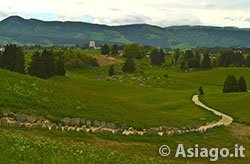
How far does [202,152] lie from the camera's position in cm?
2648

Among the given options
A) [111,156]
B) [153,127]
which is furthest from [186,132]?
[111,156]

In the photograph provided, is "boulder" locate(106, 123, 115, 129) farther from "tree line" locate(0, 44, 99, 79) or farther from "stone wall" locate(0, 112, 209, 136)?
"tree line" locate(0, 44, 99, 79)

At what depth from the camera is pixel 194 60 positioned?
604 feet

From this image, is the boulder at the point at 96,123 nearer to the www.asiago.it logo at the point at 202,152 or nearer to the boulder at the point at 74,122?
the boulder at the point at 74,122

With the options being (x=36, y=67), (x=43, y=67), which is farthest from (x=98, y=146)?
(x=43, y=67)

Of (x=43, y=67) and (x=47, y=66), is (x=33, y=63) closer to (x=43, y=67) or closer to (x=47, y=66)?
(x=43, y=67)

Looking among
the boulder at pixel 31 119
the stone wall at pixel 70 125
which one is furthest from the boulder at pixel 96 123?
the boulder at pixel 31 119

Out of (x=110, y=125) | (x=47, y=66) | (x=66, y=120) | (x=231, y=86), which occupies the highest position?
(x=66, y=120)

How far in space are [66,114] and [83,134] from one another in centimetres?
606

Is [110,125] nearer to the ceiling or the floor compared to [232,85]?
nearer to the ceiling

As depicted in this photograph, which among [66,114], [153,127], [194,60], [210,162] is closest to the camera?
[210,162]

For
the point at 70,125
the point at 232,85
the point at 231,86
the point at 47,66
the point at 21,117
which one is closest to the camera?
the point at 21,117

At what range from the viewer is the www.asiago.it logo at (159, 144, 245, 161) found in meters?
24.2

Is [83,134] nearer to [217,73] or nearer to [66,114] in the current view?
[66,114]
